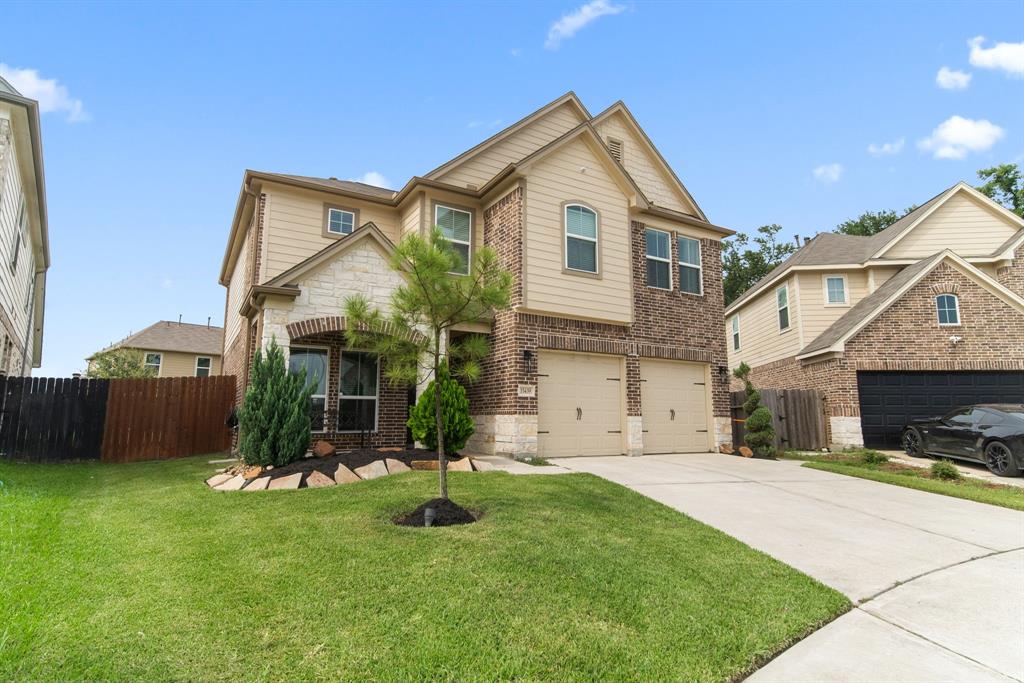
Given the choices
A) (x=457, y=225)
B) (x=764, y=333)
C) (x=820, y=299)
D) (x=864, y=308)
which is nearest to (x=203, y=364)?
(x=457, y=225)

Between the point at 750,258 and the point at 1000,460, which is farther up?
the point at 750,258

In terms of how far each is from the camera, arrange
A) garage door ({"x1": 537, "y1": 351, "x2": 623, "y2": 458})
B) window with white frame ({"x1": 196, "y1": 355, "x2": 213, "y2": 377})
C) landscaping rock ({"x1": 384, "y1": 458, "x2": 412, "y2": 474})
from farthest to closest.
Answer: window with white frame ({"x1": 196, "y1": 355, "x2": 213, "y2": 377}) < garage door ({"x1": 537, "y1": 351, "x2": 623, "y2": 458}) < landscaping rock ({"x1": 384, "y1": 458, "x2": 412, "y2": 474})

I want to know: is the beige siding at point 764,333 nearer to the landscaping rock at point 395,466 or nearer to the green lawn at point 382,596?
the green lawn at point 382,596

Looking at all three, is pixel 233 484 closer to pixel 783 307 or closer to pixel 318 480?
pixel 318 480

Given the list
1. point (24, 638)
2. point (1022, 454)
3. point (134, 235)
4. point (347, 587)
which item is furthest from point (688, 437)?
point (134, 235)

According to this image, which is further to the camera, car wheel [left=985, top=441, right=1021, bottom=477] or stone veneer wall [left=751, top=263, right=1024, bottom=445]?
stone veneer wall [left=751, top=263, right=1024, bottom=445]

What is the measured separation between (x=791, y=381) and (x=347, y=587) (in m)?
17.7

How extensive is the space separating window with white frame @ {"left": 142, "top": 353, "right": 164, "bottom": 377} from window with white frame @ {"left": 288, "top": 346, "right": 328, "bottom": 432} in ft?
84.1

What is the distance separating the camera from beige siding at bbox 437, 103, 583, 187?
41.8ft

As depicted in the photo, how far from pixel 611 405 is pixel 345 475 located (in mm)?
6479

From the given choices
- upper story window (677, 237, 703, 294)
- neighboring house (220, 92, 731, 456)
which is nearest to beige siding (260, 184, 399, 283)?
neighboring house (220, 92, 731, 456)

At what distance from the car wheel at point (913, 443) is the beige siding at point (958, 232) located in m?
7.96

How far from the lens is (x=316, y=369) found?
10.6 metres

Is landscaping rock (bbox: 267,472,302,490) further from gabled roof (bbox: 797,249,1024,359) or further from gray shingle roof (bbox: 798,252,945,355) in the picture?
gray shingle roof (bbox: 798,252,945,355)
